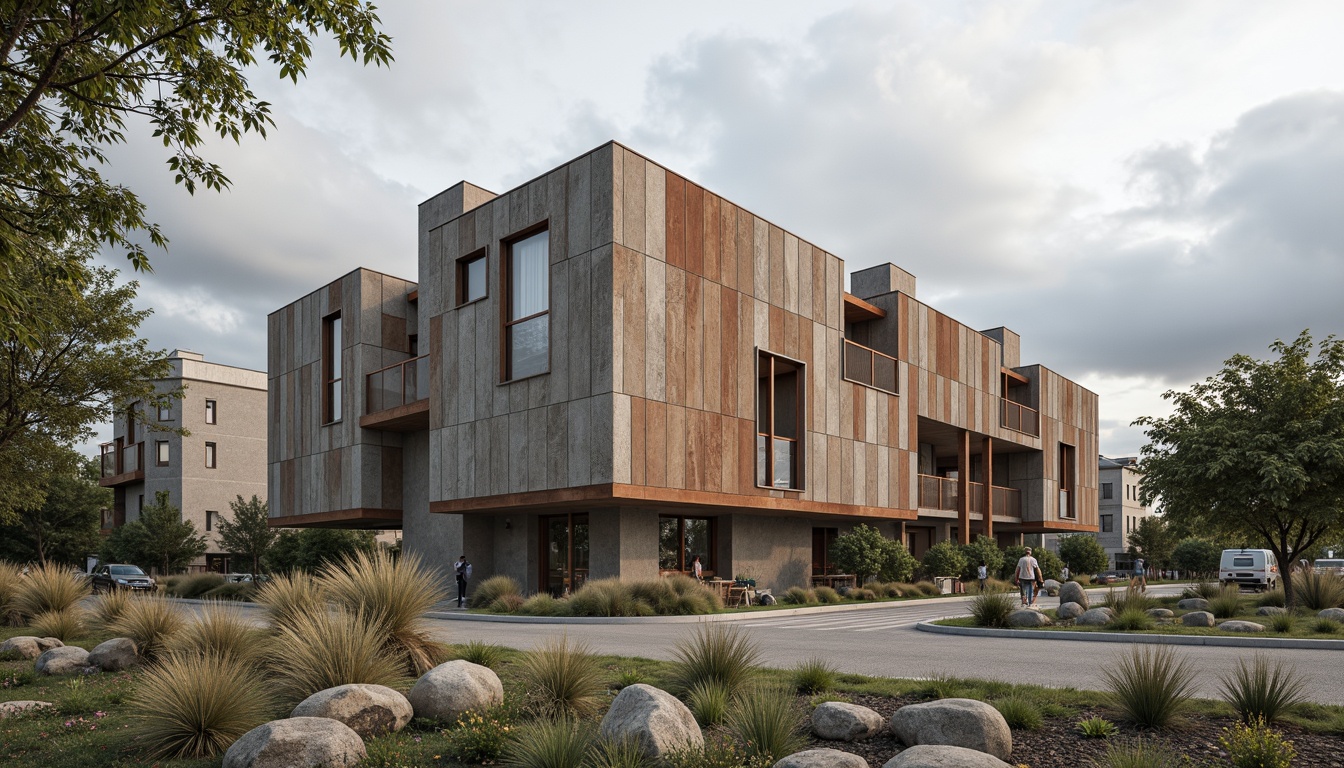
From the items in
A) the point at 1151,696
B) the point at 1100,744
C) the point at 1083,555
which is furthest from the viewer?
the point at 1083,555

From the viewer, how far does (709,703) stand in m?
8.13

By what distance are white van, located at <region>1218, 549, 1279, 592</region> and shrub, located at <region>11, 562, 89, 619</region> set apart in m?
41.9

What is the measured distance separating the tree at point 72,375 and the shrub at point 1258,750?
65.3 ft

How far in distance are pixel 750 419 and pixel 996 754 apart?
20.9 m

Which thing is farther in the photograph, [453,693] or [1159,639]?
[1159,639]

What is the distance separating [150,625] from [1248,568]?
Result: 4331 centimetres

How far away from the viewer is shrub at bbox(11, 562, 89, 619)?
17.6 m

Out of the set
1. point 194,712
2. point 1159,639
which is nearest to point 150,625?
point 194,712

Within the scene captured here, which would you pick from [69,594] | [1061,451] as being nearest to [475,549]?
[69,594]

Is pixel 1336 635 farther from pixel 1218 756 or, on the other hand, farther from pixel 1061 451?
pixel 1061 451

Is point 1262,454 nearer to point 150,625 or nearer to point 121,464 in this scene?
point 150,625

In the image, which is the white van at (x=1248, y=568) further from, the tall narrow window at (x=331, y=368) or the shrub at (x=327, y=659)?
the shrub at (x=327, y=659)

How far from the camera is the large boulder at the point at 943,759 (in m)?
6.08

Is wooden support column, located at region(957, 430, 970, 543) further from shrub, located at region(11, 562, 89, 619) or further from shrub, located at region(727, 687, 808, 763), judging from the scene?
shrub, located at region(727, 687, 808, 763)
